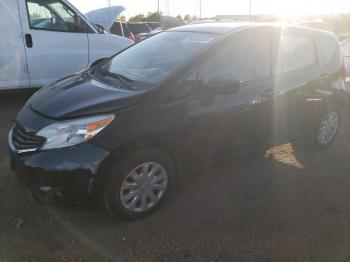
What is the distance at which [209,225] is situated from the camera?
10.7ft

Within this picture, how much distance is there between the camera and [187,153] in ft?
11.1

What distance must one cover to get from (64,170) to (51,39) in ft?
13.3

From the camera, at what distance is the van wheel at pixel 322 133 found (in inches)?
188

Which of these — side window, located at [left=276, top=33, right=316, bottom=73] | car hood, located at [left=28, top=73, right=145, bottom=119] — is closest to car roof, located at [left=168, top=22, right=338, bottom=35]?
side window, located at [left=276, top=33, right=316, bottom=73]

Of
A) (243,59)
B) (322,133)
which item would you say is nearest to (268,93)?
(243,59)

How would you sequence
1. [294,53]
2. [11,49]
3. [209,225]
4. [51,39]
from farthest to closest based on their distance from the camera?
[51,39] → [11,49] → [294,53] → [209,225]

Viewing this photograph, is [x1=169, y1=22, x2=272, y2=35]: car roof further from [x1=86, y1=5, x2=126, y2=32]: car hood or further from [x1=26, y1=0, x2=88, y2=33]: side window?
[x1=86, y1=5, x2=126, y2=32]: car hood

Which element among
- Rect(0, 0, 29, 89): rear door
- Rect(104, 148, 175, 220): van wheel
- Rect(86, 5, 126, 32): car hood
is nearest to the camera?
Rect(104, 148, 175, 220): van wheel

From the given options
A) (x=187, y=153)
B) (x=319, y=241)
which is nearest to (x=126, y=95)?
(x=187, y=153)

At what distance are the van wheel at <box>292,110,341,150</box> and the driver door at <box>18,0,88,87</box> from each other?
3927 mm

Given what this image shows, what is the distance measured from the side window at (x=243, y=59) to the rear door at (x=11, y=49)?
369 cm

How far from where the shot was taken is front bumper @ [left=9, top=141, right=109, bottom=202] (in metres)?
2.84

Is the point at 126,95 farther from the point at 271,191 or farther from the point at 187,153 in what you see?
the point at 271,191

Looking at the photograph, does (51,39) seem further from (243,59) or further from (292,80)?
(292,80)
